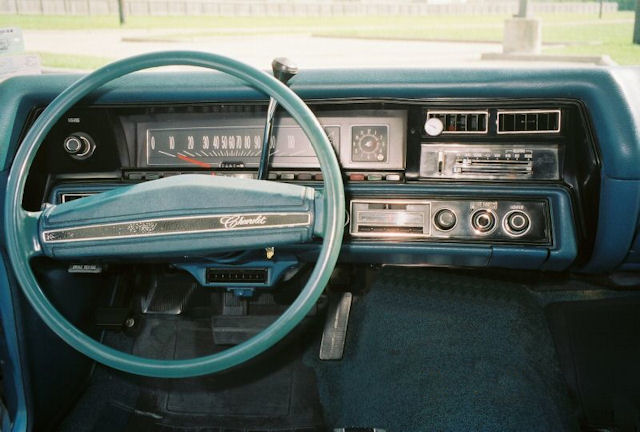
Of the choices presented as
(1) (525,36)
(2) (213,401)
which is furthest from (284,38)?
(2) (213,401)

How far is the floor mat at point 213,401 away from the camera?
220cm

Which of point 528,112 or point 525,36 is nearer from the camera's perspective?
point 528,112

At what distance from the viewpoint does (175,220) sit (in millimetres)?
1292

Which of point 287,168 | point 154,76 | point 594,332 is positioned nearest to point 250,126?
point 287,168

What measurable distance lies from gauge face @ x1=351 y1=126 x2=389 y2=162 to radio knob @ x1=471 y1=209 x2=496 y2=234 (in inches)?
12.6

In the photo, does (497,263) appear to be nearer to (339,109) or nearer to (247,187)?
(339,109)

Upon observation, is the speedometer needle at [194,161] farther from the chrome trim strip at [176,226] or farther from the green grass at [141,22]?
the green grass at [141,22]

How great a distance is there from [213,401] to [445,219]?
115cm

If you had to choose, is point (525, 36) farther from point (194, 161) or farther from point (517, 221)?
point (194, 161)

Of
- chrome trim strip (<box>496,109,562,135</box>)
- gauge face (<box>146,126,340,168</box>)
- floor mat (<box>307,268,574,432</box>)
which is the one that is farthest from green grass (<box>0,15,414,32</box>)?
chrome trim strip (<box>496,109,562,135</box>)

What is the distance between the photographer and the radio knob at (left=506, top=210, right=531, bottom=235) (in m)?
1.80

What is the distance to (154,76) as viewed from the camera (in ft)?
5.68

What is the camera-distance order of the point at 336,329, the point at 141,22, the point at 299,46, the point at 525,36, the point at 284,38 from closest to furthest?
the point at 336,329
the point at 525,36
the point at 299,46
the point at 284,38
the point at 141,22

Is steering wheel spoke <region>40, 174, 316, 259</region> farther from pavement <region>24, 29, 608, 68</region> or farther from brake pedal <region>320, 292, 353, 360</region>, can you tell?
pavement <region>24, 29, 608, 68</region>
